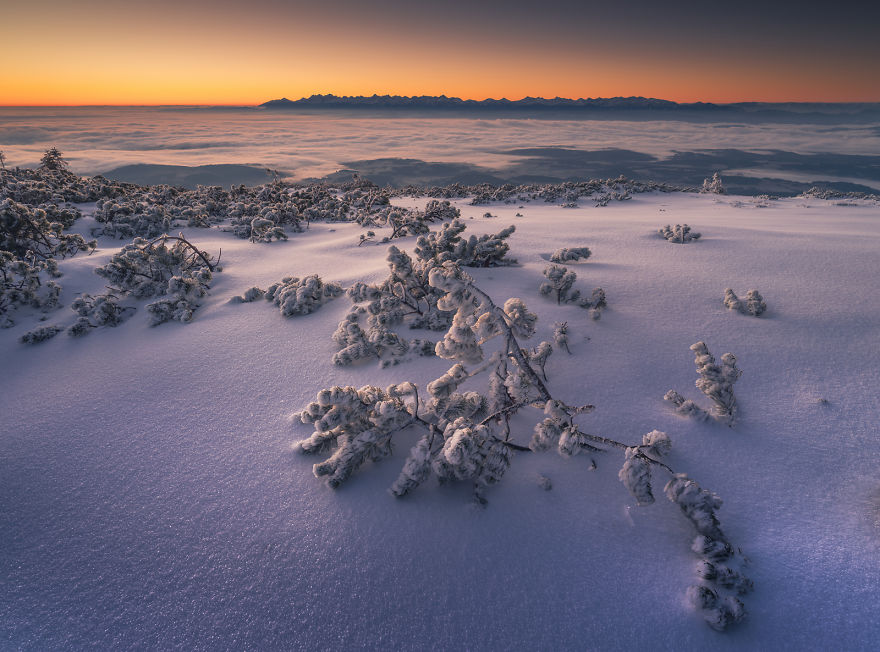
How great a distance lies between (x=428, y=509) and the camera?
208 cm

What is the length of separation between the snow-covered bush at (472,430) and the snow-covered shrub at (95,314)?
363 centimetres

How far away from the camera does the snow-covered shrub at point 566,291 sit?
389cm

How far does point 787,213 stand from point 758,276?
354 inches

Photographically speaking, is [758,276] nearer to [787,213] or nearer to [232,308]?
[232,308]

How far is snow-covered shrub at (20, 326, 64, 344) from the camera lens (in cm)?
428

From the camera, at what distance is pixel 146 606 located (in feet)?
5.65

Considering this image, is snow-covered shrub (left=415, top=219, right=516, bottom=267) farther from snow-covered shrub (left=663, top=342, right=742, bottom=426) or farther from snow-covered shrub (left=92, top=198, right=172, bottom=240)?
snow-covered shrub (left=92, top=198, right=172, bottom=240)

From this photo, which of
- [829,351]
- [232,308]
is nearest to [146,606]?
[232,308]

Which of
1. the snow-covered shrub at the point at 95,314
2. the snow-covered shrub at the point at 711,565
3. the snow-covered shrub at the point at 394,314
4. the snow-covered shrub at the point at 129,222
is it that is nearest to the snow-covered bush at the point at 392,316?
the snow-covered shrub at the point at 394,314

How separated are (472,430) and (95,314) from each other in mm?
4824

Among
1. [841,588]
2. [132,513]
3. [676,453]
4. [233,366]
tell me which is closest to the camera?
[841,588]

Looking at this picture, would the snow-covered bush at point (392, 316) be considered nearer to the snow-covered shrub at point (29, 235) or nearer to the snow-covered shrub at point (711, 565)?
the snow-covered shrub at point (711, 565)

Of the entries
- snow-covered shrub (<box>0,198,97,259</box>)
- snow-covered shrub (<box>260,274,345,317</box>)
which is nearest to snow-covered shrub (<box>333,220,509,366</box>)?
snow-covered shrub (<box>260,274,345,317</box>)

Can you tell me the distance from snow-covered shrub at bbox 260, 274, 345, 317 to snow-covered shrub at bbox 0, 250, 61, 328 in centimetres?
304
